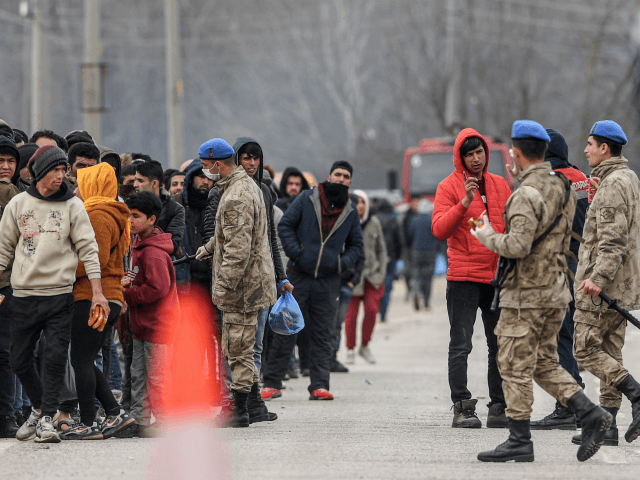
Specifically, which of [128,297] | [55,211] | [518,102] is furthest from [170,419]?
[518,102]

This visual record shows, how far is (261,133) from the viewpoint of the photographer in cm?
4969

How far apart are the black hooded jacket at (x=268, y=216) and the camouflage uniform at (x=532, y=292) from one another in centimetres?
245

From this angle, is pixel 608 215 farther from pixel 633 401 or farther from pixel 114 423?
pixel 114 423

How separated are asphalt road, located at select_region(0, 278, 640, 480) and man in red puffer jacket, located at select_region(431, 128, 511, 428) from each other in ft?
1.01

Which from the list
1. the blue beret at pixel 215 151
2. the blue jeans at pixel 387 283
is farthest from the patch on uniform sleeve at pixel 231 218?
the blue jeans at pixel 387 283

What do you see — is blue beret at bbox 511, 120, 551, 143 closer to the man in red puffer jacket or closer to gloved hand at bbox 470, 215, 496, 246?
gloved hand at bbox 470, 215, 496, 246

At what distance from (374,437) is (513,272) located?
5.29 feet

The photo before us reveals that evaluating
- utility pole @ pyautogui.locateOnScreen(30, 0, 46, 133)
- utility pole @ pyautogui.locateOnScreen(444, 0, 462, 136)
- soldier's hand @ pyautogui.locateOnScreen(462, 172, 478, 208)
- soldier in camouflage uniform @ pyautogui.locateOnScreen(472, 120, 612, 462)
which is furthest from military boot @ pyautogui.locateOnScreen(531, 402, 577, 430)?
utility pole @ pyautogui.locateOnScreen(444, 0, 462, 136)

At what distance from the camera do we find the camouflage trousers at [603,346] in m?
7.15

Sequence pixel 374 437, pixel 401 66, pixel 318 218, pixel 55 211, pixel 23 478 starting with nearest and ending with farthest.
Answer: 1. pixel 23 478
2. pixel 55 211
3. pixel 374 437
4. pixel 318 218
5. pixel 401 66

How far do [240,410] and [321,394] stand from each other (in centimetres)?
177

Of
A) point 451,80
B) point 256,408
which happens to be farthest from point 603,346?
point 451,80

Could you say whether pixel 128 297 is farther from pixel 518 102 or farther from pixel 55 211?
pixel 518 102

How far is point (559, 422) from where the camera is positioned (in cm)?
793
